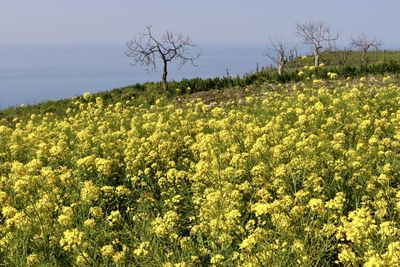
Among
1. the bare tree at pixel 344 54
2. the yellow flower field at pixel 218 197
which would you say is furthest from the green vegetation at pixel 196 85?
the bare tree at pixel 344 54

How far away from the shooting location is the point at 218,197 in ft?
16.5

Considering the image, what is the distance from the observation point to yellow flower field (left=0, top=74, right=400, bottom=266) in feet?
14.3

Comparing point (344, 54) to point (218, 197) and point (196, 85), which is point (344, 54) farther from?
point (218, 197)

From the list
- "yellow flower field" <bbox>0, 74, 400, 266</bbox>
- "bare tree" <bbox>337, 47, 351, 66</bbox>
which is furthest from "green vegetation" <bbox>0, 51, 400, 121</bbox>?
"bare tree" <bbox>337, 47, 351, 66</bbox>

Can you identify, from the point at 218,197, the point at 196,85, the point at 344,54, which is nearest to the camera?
the point at 218,197

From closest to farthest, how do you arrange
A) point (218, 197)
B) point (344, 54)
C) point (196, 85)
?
point (218, 197) < point (196, 85) < point (344, 54)

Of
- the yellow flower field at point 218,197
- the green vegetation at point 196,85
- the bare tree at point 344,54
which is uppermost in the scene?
the bare tree at point 344,54

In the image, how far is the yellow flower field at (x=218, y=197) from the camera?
4363 millimetres

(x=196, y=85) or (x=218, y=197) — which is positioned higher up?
(x=196, y=85)

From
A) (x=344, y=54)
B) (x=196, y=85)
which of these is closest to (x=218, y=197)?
(x=196, y=85)

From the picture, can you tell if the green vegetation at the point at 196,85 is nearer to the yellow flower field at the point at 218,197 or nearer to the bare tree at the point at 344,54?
the yellow flower field at the point at 218,197

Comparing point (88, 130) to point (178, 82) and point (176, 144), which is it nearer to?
point (176, 144)

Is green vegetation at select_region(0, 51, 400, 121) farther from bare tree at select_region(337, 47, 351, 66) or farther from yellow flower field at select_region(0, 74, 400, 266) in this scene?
bare tree at select_region(337, 47, 351, 66)

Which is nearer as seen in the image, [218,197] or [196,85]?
[218,197]
